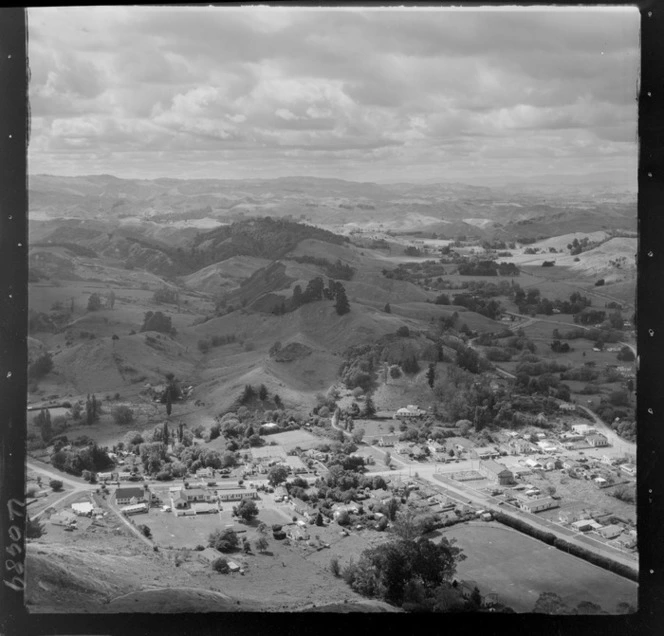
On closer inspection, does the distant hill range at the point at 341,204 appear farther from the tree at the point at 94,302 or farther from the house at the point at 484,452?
the house at the point at 484,452

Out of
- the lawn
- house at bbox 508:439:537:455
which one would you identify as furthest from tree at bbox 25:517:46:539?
house at bbox 508:439:537:455

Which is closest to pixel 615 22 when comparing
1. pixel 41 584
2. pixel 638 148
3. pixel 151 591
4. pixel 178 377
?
pixel 638 148

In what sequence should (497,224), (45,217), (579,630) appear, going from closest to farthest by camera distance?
(579,630)
(45,217)
(497,224)

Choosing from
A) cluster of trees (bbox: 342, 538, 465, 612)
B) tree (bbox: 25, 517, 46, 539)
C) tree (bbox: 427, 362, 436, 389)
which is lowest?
cluster of trees (bbox: 342, 538, 465, 612)

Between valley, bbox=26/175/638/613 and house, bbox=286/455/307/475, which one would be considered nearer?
valley, bbox=26/175/638/613

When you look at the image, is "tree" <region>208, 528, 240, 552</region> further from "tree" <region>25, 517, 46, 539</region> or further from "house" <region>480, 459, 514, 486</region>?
"house" <region>480, 459, 514, 486</region>

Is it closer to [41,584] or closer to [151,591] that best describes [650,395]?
Result: [151,591]
